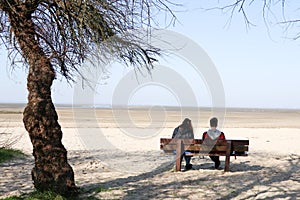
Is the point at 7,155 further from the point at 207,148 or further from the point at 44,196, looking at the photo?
the point at 207,148

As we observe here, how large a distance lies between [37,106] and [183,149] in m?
3.44

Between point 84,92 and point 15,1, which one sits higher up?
point 15,1

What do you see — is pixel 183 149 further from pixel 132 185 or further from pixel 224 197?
pixel 224 197

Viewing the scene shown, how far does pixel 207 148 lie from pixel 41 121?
11.8 feet

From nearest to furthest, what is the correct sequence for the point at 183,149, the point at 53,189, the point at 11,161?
the point at 53,189, the point at 183,149, the point at 11,161

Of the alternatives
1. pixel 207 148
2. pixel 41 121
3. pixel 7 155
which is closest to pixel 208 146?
pixel 207 148

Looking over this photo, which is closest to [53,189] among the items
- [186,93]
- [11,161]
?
[186,93]

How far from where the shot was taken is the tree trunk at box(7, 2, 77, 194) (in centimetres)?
613

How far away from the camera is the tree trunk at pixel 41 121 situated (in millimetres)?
6133

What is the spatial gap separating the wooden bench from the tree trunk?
2798 millimetres

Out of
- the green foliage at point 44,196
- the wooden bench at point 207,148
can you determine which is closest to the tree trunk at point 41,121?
the green foliage at point 44,196

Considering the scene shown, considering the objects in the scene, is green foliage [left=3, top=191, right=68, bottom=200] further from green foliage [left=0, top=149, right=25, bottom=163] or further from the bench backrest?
green foliage [left=0, top=149, right=25, bottom=163]

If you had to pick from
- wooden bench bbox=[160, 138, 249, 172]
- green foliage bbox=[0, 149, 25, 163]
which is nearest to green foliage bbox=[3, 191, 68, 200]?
wooden bench bbox=[160, 138, 249, 172]

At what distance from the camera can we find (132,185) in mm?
7223
